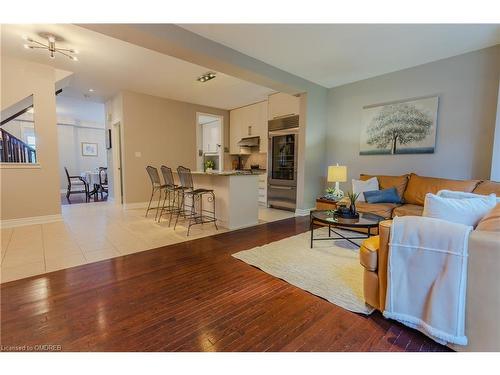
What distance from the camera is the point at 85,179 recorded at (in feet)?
24.6

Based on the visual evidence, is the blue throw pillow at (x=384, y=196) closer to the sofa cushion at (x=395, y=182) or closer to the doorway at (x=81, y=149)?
the sofa cushion at (x=395, y=182)

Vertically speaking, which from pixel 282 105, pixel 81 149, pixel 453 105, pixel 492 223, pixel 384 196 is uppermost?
pixel 282 105

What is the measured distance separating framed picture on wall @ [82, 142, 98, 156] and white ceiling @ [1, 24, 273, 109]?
12.7 ft

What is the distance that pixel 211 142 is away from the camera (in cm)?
785

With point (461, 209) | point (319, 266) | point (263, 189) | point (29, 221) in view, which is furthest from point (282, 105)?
point (29, 221)

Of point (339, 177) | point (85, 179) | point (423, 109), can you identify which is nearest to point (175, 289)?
point (339, 177)

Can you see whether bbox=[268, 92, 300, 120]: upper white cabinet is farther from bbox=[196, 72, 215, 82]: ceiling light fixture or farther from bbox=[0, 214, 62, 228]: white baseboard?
bbox=[0, 214, 62, 228]: white baseboard

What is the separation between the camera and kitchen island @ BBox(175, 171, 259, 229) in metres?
3.84

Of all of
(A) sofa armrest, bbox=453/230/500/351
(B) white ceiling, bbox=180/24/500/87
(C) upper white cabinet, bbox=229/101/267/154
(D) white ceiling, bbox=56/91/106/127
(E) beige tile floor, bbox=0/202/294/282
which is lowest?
(E) beige tile floor, bbox=0/202/294/282

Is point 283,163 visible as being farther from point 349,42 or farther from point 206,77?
point 349,42

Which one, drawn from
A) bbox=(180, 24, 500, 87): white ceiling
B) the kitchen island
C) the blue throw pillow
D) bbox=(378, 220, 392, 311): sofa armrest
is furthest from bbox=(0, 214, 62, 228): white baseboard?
the blue throw pillow

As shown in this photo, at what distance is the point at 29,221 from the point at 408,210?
19.7 ft

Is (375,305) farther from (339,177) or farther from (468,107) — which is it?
(468,107)
